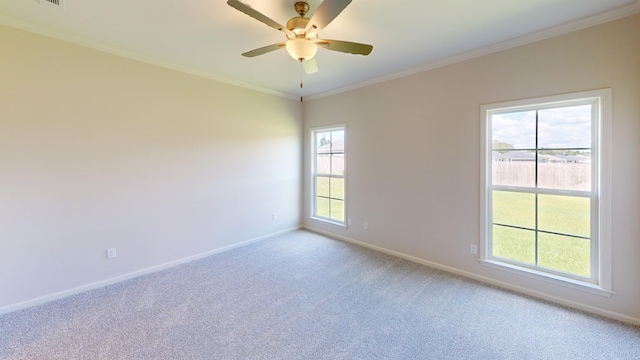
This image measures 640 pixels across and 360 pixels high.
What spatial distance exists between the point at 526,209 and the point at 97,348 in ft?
13.6

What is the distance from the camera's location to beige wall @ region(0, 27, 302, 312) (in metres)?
2.36

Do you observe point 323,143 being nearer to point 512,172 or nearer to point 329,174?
point 329,174

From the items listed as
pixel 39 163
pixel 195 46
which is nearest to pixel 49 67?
pixel 39 163

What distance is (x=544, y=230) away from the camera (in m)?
2.61

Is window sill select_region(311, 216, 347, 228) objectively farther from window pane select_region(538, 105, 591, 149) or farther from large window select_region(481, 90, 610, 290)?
window pane select_region(538, 105, 591, 149)

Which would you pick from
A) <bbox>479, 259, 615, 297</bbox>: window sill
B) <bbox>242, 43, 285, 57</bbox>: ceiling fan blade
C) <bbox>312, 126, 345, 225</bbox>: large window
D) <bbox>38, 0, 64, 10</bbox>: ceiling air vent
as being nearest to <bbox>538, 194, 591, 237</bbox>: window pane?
<bbox>479, 259, 615, 297</bbox>: window sill

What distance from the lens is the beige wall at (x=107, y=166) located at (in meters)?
2.36

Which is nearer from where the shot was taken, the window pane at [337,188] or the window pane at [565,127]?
the window pane at [565,127]

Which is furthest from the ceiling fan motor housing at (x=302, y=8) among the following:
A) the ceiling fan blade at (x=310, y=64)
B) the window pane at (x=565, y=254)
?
the window pane at (x=565, y=254)

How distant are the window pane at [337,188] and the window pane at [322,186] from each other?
132 millimetres

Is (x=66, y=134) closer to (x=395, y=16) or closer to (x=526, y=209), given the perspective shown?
(x=395, y=16)

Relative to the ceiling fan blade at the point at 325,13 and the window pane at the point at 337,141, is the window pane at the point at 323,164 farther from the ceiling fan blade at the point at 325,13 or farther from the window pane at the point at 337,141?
the ceiling fan blade at the point at 325,13

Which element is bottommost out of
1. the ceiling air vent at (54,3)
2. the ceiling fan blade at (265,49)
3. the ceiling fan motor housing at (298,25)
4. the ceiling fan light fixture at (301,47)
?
the ceiling fan light fixture at (301,47)

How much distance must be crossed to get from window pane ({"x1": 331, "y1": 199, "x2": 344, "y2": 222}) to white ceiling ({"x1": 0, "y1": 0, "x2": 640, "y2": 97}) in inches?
92.6
